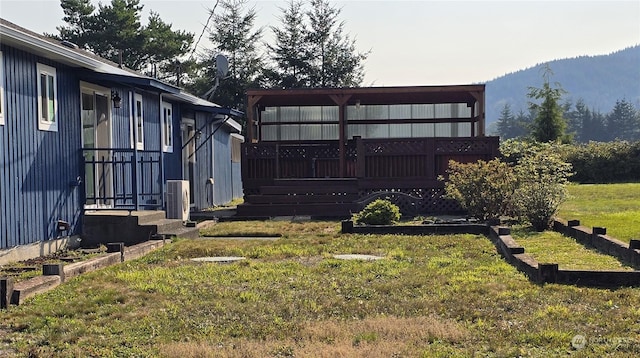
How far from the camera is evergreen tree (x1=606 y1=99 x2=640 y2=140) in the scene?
106m

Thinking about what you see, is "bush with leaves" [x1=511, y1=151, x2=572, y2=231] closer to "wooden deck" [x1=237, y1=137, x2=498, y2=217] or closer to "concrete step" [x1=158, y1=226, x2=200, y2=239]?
"wooden deck" [x1=237, y1=137, x2=498, y2=217]

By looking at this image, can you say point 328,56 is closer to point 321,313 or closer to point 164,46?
point 164,46

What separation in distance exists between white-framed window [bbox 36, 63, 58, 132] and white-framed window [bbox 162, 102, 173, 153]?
208 inches

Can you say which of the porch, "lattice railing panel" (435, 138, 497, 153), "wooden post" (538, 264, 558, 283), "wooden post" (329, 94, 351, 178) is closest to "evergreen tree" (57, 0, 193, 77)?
the porch

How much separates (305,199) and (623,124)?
337 feet

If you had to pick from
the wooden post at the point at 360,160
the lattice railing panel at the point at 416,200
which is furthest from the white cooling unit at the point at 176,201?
the wooden post at the point at 360,160

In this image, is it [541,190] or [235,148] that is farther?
[235,148]

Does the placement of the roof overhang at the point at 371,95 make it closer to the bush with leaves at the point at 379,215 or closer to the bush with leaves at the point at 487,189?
the bush with leaves at the point at 487,189

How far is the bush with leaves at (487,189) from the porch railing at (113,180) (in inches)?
229

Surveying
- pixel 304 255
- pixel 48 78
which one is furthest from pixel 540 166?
pixel 48 78

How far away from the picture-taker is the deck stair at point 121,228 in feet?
34.9

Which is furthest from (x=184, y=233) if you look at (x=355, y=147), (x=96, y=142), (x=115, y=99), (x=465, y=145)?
(x=465, y=145)

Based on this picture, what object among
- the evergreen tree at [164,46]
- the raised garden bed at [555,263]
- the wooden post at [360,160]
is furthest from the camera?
the evergreen tree at [164,46]

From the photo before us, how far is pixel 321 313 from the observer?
5410mm
